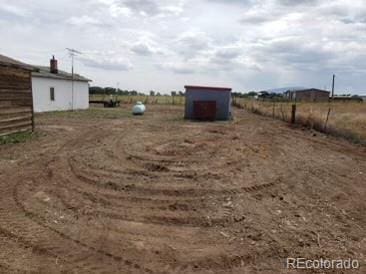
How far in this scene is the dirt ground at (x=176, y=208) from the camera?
4.38 m

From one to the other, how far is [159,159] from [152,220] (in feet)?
11.0

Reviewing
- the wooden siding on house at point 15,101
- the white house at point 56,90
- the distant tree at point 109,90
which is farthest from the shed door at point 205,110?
the distant tree at point 109,90

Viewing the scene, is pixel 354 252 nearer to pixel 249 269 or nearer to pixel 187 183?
pixel 249 269

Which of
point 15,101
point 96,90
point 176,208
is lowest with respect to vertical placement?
point 176,208

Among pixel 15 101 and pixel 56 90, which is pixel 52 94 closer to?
pixel 56 90

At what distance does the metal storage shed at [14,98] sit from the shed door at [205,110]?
872cm

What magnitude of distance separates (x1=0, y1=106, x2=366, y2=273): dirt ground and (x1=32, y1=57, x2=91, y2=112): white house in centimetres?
1568

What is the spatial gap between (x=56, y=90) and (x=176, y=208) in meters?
23.7

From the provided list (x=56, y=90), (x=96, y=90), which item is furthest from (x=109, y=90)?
(x=56, y=90)

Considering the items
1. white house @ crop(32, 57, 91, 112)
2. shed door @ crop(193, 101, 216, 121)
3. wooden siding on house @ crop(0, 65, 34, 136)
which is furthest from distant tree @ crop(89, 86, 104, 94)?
wooden siding on house @ crop(0, 65, 34, 136)

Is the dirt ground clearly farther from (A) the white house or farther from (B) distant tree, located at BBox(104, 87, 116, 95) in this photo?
(B) distant tree, located at BBox(104, 87, 116, 95)

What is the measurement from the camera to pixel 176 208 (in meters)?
5.92

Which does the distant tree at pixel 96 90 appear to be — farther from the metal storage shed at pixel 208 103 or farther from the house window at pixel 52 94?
the metal storage shed at pixel 208 103

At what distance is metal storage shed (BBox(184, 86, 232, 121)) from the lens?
20.4 m
